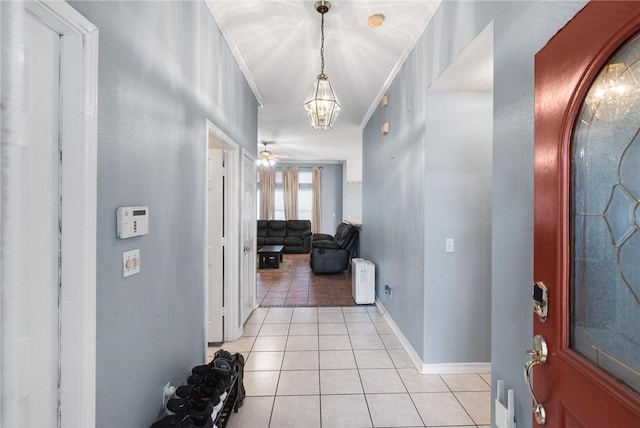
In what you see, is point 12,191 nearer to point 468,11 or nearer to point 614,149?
point 614,149

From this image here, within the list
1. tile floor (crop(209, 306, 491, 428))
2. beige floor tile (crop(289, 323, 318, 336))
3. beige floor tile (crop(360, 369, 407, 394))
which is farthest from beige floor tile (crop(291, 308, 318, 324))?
beige floor tile (crop(360, 369, 407, 394))

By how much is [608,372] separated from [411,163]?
216 centimetres

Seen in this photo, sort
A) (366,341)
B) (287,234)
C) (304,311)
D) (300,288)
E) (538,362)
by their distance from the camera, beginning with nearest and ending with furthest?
(538,362) → (366,341) → (304,311) → (300,288) → (287,234)

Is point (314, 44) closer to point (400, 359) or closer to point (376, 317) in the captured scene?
point (400, 359)

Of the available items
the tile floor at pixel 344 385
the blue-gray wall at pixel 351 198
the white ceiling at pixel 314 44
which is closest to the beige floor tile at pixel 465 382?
the tile floor at pixel 344 385

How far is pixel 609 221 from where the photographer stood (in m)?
0.80

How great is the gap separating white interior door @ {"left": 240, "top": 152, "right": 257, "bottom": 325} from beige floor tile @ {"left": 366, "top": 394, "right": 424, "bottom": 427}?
167 centimetres

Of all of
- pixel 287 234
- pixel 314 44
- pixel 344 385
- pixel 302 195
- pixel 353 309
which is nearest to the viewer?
pixel 344 385

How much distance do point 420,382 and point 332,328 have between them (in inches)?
48.2

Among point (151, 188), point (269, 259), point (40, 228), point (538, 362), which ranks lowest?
point (269, 259)

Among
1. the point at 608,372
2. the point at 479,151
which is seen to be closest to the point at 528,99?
the point at 608,372

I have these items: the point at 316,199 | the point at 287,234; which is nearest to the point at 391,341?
the point at 287,234

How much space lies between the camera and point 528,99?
1.23 m

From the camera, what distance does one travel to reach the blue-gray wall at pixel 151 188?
43.8 inches
